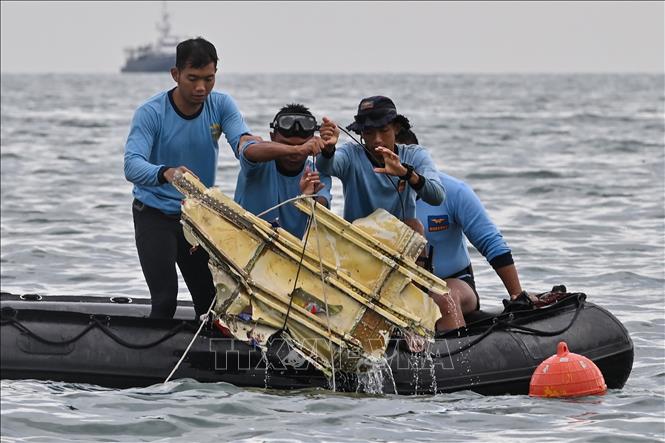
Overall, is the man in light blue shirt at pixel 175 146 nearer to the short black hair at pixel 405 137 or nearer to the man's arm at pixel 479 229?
the short black hair at pixel 405 137

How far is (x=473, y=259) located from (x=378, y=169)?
343 inches

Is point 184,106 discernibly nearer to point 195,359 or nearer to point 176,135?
point 176,135

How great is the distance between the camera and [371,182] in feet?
30.8

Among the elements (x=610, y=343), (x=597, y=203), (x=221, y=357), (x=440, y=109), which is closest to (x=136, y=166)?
(x=221, y=357)

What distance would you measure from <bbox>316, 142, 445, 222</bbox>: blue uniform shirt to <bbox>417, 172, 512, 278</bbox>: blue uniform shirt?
0.75 meters

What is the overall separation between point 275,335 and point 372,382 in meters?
0.69

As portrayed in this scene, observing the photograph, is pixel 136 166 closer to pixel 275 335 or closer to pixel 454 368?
pixel 275 335

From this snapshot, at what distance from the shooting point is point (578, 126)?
163ft

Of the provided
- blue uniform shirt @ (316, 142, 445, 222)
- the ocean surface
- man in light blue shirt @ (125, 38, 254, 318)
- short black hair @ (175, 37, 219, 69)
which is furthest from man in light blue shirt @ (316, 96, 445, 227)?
the ocean surface

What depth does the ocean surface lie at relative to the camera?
883cm

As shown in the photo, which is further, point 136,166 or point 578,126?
point 578,126

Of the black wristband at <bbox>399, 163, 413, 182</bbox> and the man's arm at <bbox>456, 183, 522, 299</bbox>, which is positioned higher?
the black wristband at <bbox>399, 163, 413, 182</bbox>

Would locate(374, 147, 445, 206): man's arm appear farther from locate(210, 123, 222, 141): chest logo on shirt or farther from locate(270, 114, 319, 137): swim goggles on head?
locate(210, 123, 222, 141): chest logo on shirt

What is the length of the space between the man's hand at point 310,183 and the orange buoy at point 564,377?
1969mm
